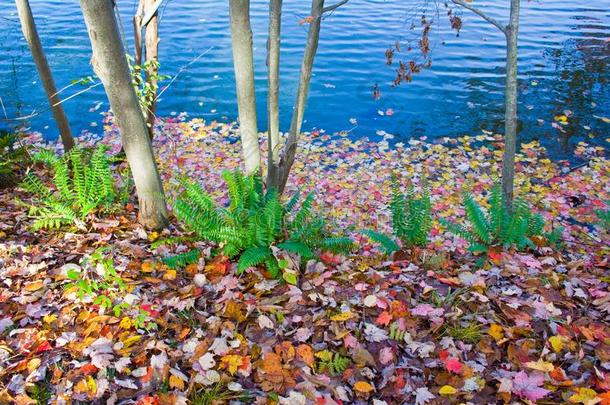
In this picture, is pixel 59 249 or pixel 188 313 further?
pixel 59 249

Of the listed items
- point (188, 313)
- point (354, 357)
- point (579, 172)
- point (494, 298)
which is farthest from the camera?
point (579, 172)

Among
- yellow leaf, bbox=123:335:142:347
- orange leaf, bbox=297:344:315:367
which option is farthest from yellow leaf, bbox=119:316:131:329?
orange leaf, bbox=297:344:315:367

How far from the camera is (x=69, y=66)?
515 inches

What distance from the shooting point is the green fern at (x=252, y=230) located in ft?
14.6

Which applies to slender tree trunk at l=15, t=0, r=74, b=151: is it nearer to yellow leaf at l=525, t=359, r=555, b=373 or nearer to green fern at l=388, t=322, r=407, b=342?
green fern at l=388, t=322, r=407, b=342

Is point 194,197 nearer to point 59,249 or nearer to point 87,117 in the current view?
point 59,249

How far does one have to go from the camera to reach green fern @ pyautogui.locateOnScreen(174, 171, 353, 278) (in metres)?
4.45

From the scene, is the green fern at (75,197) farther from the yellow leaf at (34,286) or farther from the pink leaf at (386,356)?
the pink leaf at (386,356)

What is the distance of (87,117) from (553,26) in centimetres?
1666

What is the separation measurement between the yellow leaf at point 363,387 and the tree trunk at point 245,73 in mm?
3593

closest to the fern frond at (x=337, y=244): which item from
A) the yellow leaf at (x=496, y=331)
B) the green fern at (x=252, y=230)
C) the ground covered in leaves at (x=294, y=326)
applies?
the green fern at (x=252, y=230)

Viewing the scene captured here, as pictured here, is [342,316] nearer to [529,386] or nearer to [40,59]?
[529,386]

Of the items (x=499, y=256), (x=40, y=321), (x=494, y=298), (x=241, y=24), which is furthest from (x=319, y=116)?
(x=40, y=321)

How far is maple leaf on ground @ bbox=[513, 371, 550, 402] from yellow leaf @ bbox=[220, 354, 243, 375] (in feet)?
6.40
